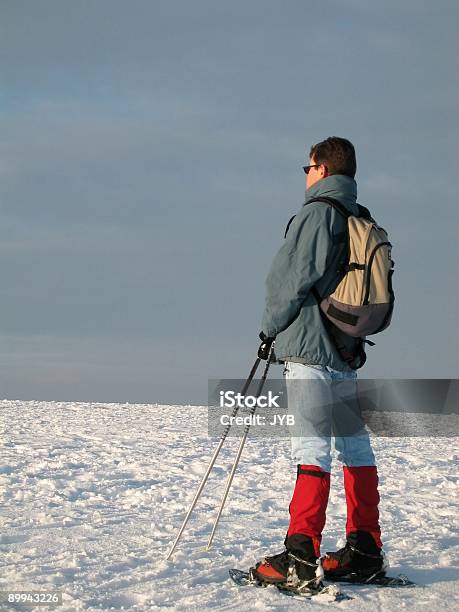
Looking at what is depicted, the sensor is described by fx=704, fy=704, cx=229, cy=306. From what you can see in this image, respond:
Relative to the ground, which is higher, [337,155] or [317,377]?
[337,155]

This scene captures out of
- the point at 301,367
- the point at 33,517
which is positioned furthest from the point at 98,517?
the point at 301,367

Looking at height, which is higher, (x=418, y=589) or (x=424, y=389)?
(x=424, y=389)

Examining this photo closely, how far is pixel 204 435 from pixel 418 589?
692 centimetres

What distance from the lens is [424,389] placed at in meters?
15.4

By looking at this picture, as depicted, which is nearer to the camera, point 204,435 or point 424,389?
point 204,435

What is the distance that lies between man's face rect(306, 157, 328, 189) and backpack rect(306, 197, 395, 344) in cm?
36

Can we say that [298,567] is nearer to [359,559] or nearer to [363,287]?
[359,559]

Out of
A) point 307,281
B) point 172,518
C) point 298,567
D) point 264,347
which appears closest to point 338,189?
point 307,281

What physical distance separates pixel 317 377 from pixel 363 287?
0.61 meters

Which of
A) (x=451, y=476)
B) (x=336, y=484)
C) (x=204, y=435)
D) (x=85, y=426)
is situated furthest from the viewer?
(x=85, y=426)

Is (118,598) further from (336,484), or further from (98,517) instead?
(336,484)

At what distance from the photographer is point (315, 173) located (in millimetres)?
4574

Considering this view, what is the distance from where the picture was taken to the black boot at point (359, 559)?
14.6 feet

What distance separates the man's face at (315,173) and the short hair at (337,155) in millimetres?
27
